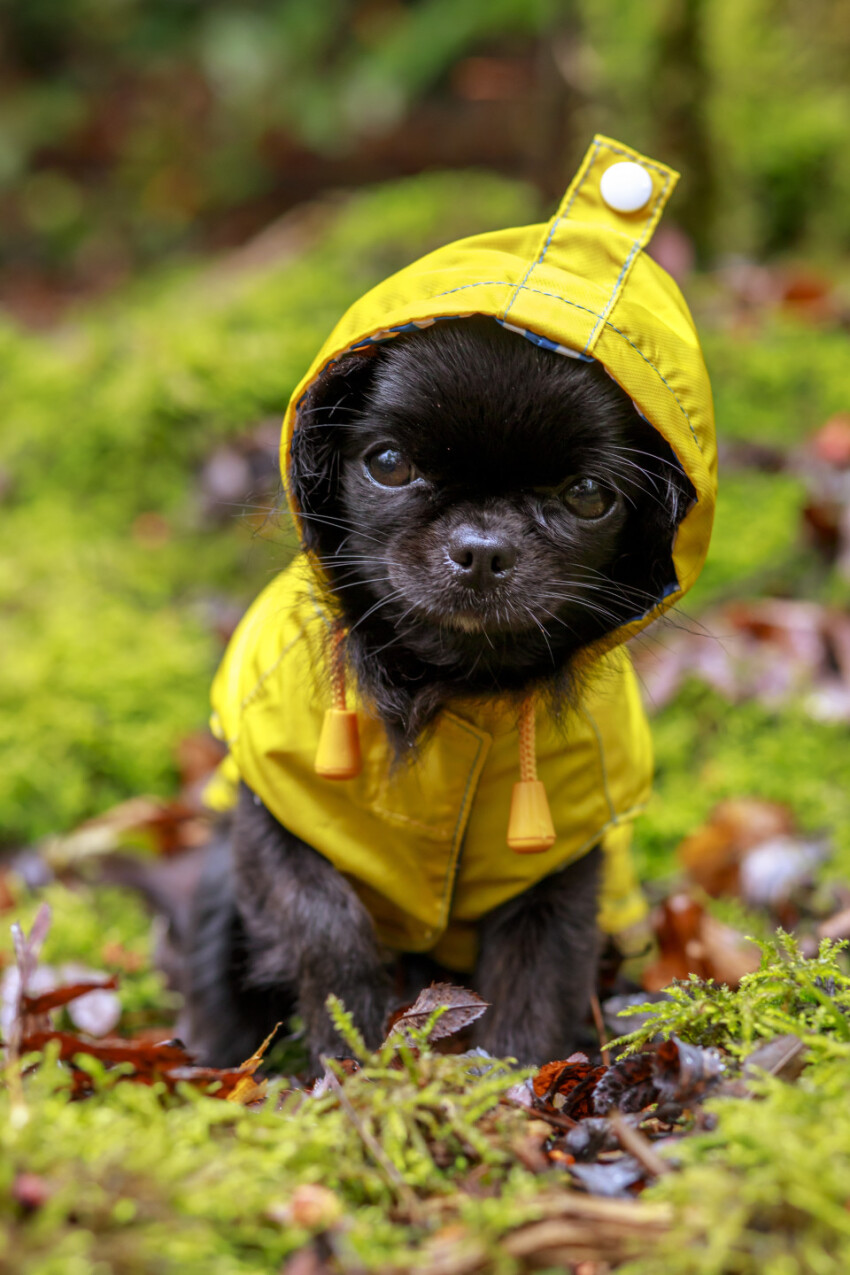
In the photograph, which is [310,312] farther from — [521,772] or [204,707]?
[521,772]

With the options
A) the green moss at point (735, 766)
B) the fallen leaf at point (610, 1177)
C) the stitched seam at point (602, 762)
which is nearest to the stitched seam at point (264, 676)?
the stitched seam at point (602, 762)

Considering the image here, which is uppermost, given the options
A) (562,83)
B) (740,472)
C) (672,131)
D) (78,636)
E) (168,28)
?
(168,28)

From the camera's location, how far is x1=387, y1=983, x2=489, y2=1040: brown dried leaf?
1.71m

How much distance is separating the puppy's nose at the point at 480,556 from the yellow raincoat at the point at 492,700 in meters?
0.35

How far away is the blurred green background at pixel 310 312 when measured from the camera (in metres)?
3.74

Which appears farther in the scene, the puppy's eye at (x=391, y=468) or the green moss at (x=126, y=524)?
the green moss at (x=126, y=524)

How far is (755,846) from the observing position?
129 inches

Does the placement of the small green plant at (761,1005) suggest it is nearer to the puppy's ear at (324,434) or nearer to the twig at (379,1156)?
the twig at (379,1156)

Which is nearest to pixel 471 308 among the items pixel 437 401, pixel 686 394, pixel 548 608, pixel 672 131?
pixel 437 401

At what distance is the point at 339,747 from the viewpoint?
219 cm

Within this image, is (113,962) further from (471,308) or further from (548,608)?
(471,308)

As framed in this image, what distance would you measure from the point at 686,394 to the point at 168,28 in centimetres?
947

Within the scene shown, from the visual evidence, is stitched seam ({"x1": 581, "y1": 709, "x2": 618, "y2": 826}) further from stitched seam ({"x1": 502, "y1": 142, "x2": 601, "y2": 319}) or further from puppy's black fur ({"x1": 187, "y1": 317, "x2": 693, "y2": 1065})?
stitched seam ({"x1": 502, "y1": 142, "x2": 601, "y2": 319})

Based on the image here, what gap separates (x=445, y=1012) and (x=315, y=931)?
65 centimetres
